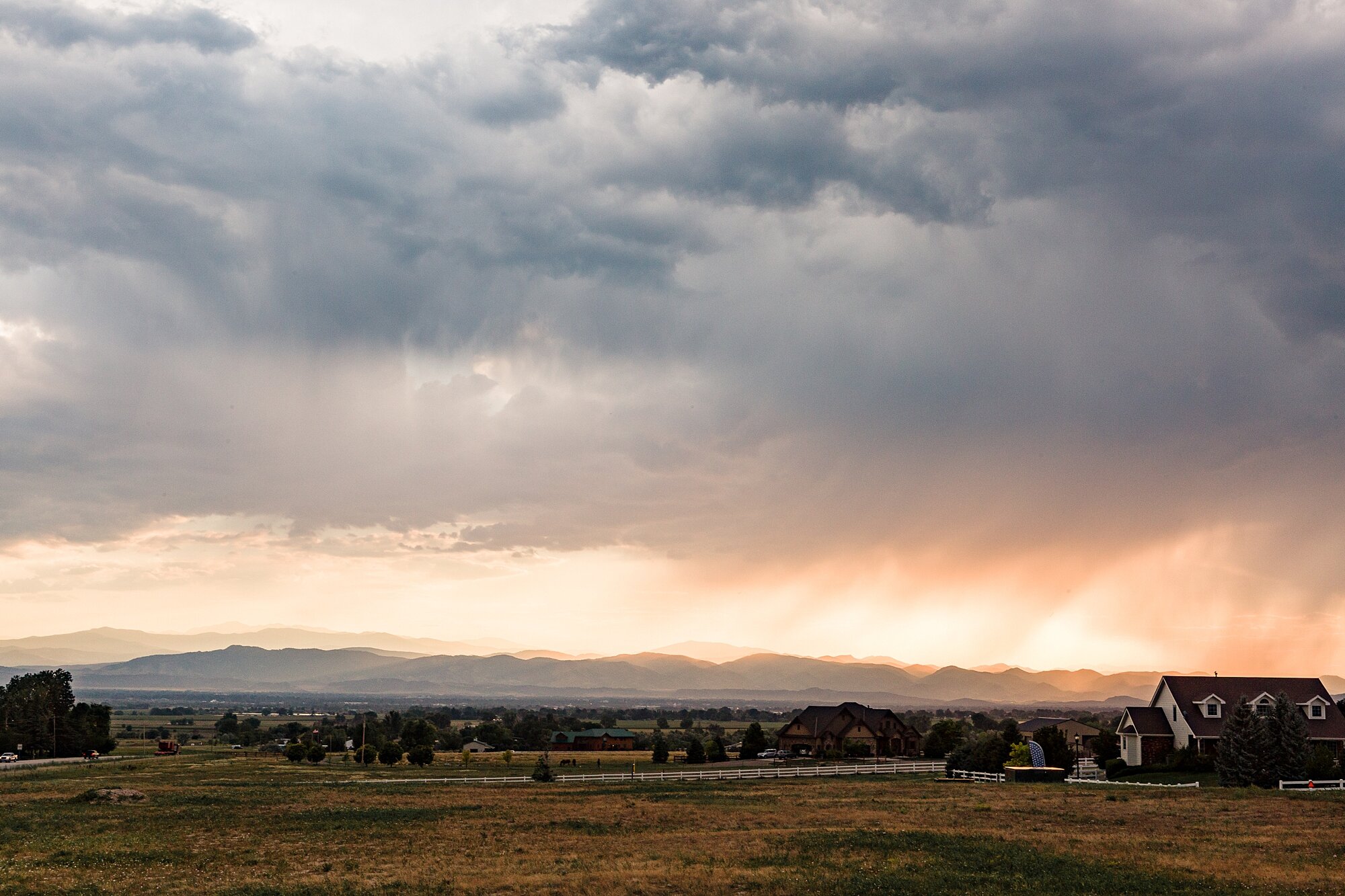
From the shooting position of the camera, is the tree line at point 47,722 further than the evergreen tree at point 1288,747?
Yes

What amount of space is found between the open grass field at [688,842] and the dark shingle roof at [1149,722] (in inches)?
949

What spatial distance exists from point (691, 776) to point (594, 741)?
78.0 m

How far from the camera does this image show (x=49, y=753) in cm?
13688

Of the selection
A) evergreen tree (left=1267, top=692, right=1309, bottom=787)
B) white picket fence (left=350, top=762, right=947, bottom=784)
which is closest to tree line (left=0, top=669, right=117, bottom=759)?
white picket fence (left=350, top=762, right=947, bottom=784)

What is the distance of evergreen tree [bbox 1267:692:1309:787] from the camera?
6650 centimetres

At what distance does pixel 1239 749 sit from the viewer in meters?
67.4

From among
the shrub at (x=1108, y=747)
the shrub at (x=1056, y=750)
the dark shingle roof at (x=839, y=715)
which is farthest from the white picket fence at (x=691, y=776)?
the dark shingle roof at (x=839, y=715)

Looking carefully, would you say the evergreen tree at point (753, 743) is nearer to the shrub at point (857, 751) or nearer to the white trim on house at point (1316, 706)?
the shrub at point (857, 751)

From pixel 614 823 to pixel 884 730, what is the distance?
84.5 meters

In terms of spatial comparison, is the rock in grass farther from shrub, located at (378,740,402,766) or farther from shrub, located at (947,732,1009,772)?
shrub, located at (947,732,1009,772)

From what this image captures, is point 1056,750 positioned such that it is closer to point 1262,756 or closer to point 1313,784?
point 1262,756

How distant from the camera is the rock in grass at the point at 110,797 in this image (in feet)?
206

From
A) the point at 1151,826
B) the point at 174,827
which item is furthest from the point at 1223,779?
the point at 174,827

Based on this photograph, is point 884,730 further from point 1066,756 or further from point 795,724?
point 1066,756
